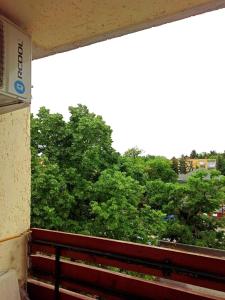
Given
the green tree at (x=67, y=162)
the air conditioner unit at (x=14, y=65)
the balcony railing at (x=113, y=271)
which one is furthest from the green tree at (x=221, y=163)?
the air conditioner unit at (x=14, y=65)

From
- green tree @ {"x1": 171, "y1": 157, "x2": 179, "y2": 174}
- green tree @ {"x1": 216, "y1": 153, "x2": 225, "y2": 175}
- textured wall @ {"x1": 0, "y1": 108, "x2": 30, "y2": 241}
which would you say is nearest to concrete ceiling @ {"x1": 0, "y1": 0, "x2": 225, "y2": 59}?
textured wall @ {"x1": 0, "y1": 108, "x2": 30, "y2": 241}

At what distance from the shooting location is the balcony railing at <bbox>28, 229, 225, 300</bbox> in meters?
1.12

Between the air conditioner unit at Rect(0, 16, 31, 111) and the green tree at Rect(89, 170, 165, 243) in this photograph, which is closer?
the air conditioner unit at Rect(0, 16, 31, 111)

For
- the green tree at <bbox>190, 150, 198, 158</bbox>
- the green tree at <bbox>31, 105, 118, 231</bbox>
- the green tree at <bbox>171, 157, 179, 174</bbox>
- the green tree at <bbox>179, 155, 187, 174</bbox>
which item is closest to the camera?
the green tree at <bbox>31, 105, 118, 231</bbox>

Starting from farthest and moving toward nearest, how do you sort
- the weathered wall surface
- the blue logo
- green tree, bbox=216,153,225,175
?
green tree, bbox=216,153,225,175 < the weathered wall surface < the blue logo

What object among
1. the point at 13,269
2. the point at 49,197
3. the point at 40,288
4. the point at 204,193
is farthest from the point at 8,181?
the point at 204,193

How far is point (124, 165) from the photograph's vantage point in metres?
10.1

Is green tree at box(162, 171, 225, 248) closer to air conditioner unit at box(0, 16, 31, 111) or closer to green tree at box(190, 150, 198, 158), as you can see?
green tree at box(190, 150, 198, 158)

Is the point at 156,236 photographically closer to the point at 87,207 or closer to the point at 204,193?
the point at 87,207

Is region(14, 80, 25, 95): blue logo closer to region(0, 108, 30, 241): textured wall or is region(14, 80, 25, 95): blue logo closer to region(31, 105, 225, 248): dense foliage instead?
region(0, 108, 30, 241): textured wall

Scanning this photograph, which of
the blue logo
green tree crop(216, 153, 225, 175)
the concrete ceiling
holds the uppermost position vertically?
green tree crop(216, 153, 225, 175)

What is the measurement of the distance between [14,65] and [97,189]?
25.1 ft

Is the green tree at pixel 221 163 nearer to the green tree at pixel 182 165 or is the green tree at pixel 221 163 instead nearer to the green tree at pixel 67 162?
the green tree at pixel 182 165

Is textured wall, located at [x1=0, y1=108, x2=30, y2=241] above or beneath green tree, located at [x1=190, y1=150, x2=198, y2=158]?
beneath
